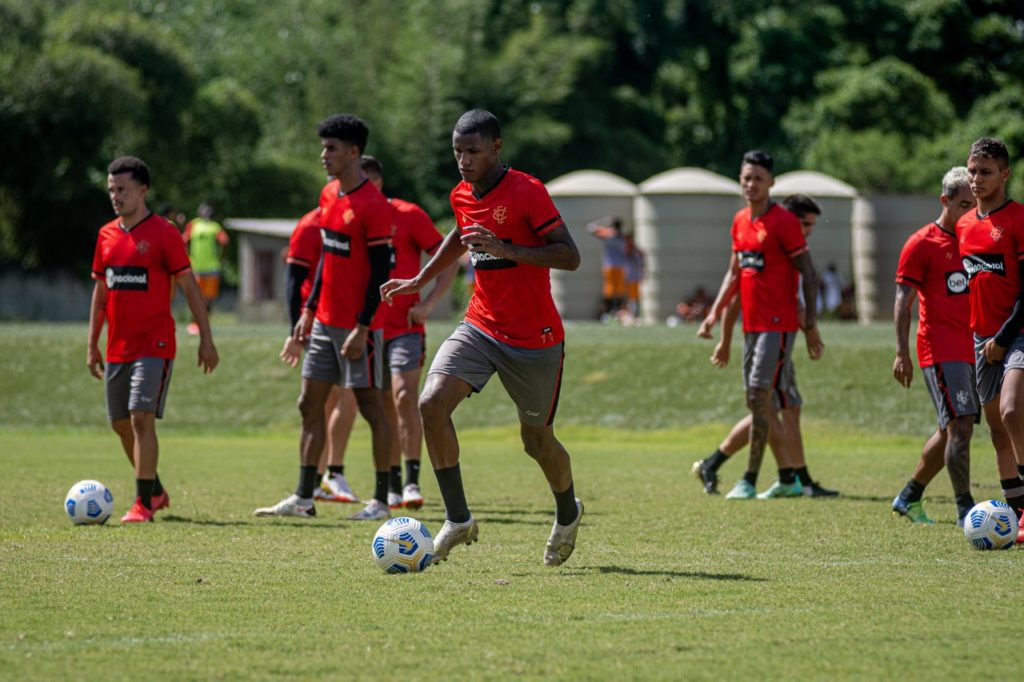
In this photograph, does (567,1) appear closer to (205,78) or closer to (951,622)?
(205,78)

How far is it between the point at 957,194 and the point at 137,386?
18.3 ft

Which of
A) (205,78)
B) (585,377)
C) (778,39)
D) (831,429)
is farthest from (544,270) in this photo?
(205,78)

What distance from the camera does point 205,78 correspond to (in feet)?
215

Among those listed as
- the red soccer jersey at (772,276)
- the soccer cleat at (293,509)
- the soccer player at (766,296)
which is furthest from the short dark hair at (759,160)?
the soccer cleat at (293,509)

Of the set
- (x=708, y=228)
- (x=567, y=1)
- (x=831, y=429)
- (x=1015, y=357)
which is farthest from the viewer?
(x=567, y=1)

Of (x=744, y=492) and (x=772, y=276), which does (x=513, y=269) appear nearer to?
(x=772, y=276)

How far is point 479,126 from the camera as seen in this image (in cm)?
845

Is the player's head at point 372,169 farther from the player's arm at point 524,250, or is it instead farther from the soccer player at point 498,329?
the player's arm at point 524,250

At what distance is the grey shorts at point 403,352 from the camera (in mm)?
12469

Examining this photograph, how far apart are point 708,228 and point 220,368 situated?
1582cm

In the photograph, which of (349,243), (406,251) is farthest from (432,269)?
(406,251)

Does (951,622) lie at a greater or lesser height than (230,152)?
lesser

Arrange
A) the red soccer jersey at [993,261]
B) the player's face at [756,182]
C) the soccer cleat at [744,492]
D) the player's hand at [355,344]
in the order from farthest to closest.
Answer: the soccer cleat at [744,492]
the player's face at [756,182]
the player's hand at [355,344]
the red soccer jersey at [993,261]

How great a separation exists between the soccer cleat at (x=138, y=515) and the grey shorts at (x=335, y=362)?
4.62ft
